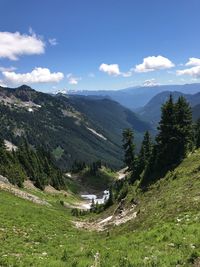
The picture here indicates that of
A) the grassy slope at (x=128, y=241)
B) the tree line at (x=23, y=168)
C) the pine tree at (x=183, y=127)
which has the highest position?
the pine tree at (x=183, y=127)

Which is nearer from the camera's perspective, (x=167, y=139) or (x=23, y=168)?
(x=167, y=139)

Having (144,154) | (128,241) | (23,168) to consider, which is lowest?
(23,168)

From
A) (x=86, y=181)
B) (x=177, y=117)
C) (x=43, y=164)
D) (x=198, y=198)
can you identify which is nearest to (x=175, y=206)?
(x=198, y=198)

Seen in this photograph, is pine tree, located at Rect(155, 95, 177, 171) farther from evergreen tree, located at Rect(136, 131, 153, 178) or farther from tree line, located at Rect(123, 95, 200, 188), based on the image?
evergreen tree, located at Rect(136, 131, 153, 178)

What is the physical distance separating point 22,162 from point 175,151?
57936 mm

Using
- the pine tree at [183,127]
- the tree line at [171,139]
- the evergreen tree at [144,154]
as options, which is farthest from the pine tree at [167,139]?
the evergreen tree at [144,154]

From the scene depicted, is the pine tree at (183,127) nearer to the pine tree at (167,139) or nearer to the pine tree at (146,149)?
the pine tree at (167,139)

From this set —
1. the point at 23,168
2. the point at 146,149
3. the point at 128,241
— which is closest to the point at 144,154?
the point at 146,149

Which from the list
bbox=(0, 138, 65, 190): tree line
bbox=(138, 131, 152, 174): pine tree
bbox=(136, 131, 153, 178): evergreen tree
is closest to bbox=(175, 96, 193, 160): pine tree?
bbox=(136, 131, 153, 178): evergreen tree

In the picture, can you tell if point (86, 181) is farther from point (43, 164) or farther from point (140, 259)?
point (140, 259)

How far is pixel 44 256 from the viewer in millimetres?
23484

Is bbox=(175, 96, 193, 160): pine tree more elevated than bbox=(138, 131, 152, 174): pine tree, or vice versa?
bbox=(175, 96, 193, 160): pine tree

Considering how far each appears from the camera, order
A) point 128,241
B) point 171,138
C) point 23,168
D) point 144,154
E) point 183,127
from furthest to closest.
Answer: point 23,168, point 144,154, point 183,127, point 171,138, point 128,241

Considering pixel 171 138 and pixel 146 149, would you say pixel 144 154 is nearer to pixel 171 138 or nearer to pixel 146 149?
pixel 146 149
